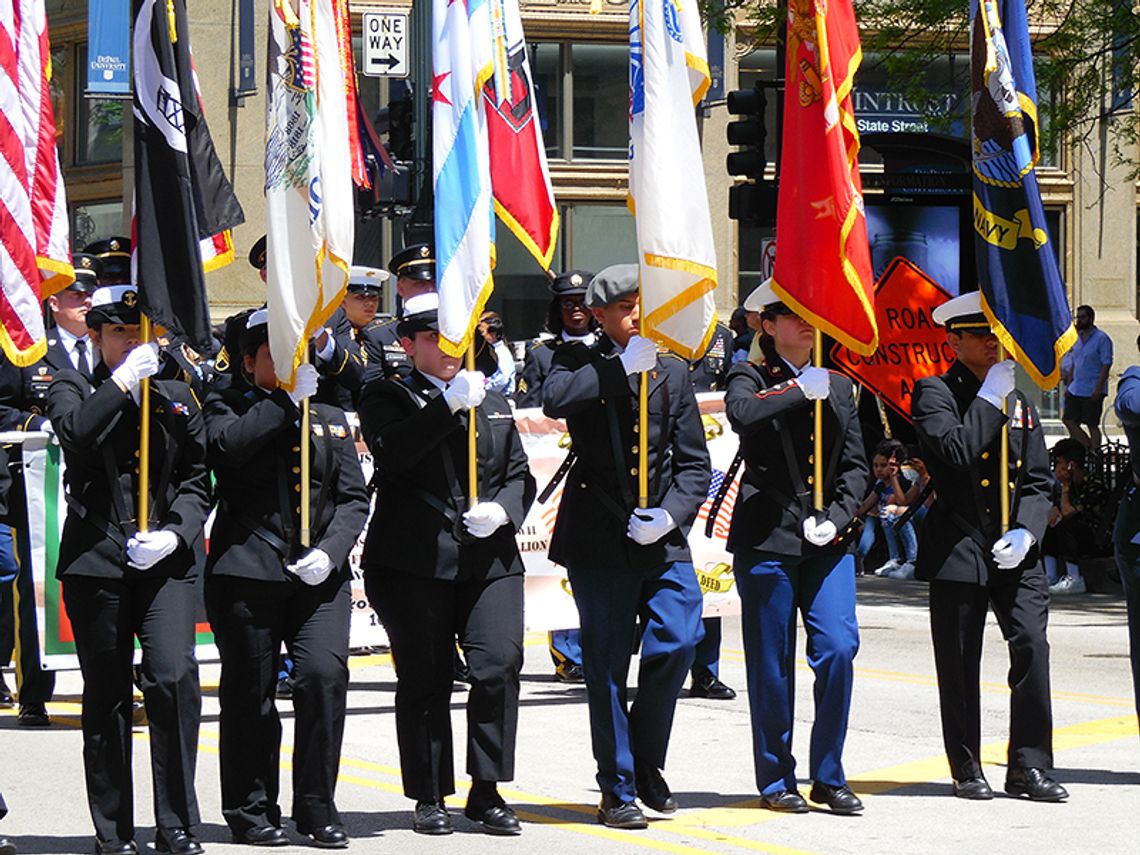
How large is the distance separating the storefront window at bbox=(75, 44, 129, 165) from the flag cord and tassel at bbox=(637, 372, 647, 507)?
2717 cm

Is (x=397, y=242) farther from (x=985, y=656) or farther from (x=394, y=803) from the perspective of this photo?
(x=394, y=803)

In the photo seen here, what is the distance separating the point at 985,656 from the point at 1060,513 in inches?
154

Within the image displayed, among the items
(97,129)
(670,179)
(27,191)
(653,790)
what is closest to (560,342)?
(670,179)

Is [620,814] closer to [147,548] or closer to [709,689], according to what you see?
[147,548]

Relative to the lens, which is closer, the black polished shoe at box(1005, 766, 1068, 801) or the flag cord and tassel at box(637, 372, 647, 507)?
the flag cord and tassel at box(637, 372, 647, 507)

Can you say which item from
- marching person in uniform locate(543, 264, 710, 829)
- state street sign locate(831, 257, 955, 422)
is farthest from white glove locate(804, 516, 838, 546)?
state street sign locate(831, 257, 955, 422)

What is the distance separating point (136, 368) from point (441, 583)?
1.42m

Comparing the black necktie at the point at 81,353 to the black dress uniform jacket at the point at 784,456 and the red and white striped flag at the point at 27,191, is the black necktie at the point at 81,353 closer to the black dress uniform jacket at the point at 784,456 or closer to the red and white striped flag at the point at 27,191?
the red and white striped flag at the point at 27,191

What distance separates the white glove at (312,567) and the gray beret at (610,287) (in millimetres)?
1615

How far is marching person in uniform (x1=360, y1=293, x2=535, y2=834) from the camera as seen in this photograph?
7.82 m

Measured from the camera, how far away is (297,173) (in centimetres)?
800

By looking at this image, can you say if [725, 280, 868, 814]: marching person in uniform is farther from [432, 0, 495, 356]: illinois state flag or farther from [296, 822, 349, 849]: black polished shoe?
[296, 822, 349, 849]: black polished shoe

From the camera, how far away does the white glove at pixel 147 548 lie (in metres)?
7.27

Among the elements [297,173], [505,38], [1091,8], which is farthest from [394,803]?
[1091,8]
